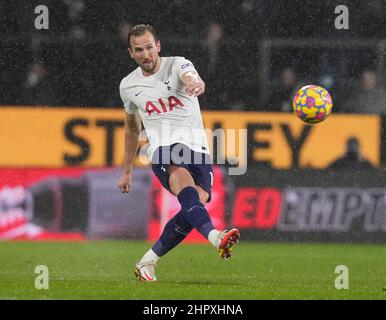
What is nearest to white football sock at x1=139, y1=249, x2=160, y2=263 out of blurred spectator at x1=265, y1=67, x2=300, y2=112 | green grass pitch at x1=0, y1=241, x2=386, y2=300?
green grass pitch at x1=0, y1=241, x2=386, y2=300

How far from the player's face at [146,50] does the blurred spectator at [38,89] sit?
20.0 ft

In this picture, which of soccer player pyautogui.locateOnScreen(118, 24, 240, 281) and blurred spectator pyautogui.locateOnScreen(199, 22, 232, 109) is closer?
soccer player pyautogui.locateOnScreen(118, 24, 240, 281)

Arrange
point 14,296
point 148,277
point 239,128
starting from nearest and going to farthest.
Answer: point 14,296 → point 148,277 → point 239,128

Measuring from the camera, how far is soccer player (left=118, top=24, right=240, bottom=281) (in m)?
8.80

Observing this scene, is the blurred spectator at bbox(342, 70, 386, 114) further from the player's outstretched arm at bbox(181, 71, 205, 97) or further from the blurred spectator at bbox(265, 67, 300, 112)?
the player's outstretched arm at bbox(181, 71, 205, 97)

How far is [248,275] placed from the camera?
9.70 metres

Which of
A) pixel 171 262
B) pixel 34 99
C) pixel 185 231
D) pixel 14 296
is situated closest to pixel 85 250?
pixel 171 262

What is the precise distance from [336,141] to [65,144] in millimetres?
3529

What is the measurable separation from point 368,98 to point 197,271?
230 inches

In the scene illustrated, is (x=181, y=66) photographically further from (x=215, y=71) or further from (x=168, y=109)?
(x=215, y=71)

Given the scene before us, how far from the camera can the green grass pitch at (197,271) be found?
7746 mm

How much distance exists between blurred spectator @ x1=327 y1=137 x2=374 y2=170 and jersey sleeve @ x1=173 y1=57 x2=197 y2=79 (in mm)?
6086

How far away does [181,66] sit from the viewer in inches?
347

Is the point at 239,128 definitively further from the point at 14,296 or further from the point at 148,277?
the point at 14,296
